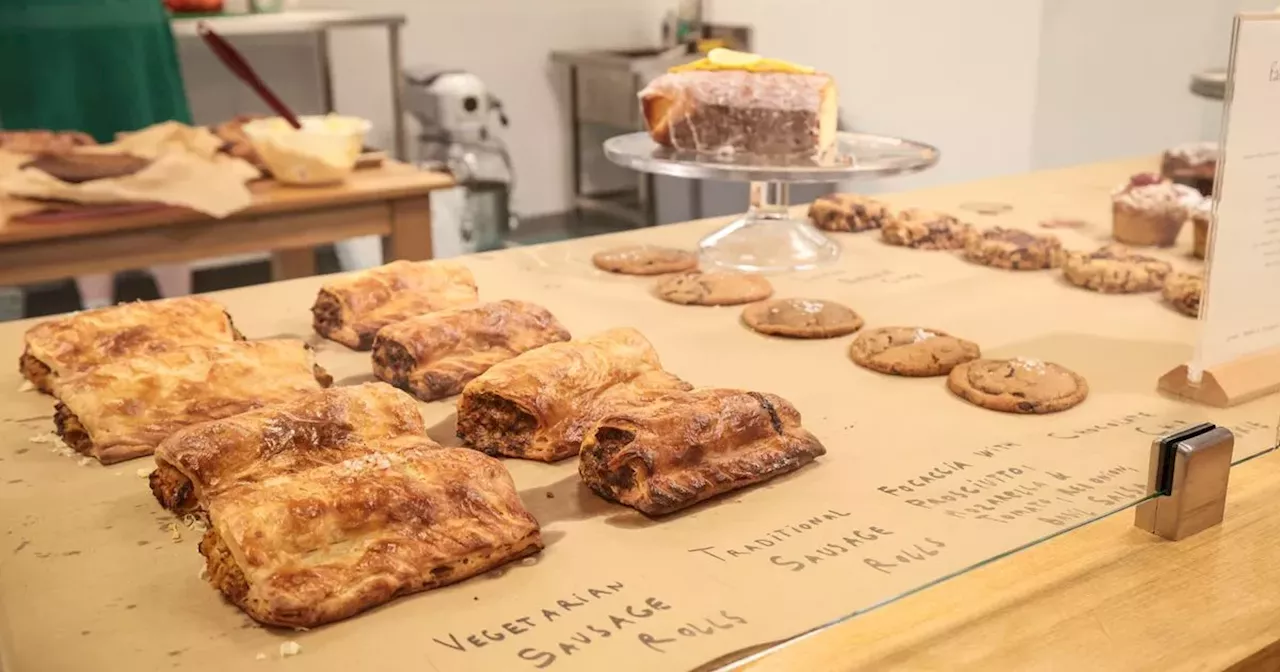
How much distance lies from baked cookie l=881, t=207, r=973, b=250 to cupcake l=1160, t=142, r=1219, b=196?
2.14 feet

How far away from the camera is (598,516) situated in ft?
3.34

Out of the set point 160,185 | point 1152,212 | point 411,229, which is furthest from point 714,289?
point 160,185

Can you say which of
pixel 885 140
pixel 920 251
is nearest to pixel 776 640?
pixel 920 251

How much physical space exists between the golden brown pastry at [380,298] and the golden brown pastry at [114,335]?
0.13 m

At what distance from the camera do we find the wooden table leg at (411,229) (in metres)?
2.67

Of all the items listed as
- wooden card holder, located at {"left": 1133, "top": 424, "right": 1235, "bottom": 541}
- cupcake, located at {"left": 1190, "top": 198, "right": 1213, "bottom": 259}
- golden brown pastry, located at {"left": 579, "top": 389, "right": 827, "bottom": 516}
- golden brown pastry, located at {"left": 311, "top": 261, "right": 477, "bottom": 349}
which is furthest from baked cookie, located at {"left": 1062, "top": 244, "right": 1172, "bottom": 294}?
golden brown pastry, located at {"left": 311, "top": 261, "right": 477, "bottom": 349}

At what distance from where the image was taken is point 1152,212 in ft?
6.32

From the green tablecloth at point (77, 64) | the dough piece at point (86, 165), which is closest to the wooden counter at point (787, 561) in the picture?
the dough piece at point (86, 165)

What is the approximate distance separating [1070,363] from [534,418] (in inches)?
27.1

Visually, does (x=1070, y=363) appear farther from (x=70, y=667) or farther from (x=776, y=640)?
(x=70, y=667)

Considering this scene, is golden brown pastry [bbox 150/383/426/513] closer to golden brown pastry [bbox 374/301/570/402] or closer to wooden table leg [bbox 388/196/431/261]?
golden brown pastry [bbox 374/301/570/402]

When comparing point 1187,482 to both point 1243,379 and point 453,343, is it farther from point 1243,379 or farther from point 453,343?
point 453,343

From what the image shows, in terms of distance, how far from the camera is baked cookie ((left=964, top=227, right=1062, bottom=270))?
1809 mm

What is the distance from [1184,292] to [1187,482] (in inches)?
26.1
